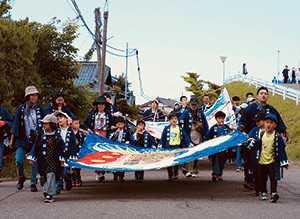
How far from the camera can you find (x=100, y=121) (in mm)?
10414

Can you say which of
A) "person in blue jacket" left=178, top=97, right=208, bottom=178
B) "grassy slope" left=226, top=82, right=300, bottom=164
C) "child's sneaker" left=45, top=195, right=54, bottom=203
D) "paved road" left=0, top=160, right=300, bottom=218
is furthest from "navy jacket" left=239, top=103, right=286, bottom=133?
"grassy slope" left=226, top=82, right=300, bottom=164

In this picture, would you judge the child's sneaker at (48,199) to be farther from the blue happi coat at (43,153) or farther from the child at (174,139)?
the child at (174,139)

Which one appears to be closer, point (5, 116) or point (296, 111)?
point (5, 116)

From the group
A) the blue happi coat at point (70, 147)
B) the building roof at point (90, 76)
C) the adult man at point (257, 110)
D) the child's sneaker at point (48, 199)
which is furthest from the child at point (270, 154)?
the building roof at point (90, 76)

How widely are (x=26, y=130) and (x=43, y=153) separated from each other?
1.55 m

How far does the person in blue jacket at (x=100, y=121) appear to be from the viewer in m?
10.4

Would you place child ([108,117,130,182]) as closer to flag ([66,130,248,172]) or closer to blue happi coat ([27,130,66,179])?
flag ([66,130,248,172])

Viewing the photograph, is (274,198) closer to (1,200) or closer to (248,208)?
(248,208)

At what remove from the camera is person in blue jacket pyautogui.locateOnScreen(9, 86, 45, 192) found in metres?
8.63

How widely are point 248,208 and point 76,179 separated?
427cm

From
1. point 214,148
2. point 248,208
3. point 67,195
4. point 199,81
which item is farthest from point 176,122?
point 199,81

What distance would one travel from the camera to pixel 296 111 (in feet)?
83.7

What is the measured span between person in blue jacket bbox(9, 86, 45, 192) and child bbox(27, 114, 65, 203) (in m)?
1.04

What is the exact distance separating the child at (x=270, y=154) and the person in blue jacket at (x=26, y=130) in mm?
4193
